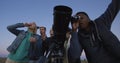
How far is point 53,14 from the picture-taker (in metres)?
4.44

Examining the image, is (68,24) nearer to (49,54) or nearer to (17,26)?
(49,54)

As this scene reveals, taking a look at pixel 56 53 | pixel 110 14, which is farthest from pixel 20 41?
pixel 110 14

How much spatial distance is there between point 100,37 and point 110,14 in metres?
0.51

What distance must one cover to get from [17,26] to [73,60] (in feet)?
7.72

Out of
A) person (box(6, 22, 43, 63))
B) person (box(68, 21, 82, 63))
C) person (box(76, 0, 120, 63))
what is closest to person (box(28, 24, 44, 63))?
person (box(6, 22, 43, 63))

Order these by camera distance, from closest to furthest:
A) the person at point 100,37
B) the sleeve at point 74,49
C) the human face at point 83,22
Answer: the sleeve at point 74,49 < the person at point 100,37 < the human face at point 83,22

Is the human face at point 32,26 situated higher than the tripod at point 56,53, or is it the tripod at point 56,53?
the human face at point 32,26

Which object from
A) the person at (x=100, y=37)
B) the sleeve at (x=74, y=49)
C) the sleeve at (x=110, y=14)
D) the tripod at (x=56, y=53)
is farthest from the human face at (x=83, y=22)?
the tripod at (x=56, y=53)

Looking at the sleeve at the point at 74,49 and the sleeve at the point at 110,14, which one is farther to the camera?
the sleeve at the point at 110,14

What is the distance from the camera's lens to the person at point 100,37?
4613 millimetres

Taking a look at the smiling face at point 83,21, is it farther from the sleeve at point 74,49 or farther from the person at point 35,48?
the person at point 35,48

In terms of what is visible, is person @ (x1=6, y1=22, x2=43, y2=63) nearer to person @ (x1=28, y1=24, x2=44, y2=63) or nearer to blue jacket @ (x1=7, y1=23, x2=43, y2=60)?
blue jacket @ (x1=7, y1=23, x2=43, y2=60)

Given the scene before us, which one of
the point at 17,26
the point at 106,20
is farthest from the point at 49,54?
the point at 17,26

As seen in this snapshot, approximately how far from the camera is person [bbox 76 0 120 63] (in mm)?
4613
